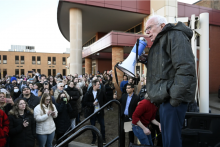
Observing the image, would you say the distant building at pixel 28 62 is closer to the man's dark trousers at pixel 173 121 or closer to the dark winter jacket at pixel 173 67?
the dark winter jacket at pixel 173 67

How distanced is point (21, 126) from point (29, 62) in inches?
2042

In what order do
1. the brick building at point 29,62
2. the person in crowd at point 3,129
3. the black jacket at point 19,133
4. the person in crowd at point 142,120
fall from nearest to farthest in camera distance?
the person in crowd at point 142,120 → the person in crowd at point 3,129 → the black jacket at point 19,133 → the brick building at point 29,62

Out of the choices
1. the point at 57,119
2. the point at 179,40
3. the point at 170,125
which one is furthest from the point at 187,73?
the point at 57,119

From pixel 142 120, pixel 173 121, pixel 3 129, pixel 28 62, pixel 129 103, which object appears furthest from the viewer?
pixel 28 62

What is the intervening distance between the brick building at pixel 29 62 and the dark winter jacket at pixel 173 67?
53.7m

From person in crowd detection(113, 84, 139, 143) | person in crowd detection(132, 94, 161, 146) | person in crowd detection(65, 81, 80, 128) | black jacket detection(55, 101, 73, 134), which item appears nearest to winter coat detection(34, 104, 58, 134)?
black jacket detection(55, 101, 73, 134)

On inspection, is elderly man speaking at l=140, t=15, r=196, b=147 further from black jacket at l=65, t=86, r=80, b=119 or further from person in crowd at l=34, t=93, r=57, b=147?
black jacket at l=65, t=86, r=80, b=119

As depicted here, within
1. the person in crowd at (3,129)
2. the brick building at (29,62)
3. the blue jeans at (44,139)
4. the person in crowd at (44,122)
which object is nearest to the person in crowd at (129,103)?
the person in crowd at (44,122)

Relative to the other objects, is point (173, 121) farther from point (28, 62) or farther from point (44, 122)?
point (28, 62)

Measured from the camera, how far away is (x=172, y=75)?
4.87 feet

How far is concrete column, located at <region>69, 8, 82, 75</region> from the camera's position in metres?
14.3

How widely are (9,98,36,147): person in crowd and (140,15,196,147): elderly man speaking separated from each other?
3151 mm

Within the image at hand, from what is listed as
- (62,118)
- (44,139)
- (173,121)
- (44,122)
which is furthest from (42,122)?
(173,121)

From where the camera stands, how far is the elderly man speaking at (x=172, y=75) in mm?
1367
